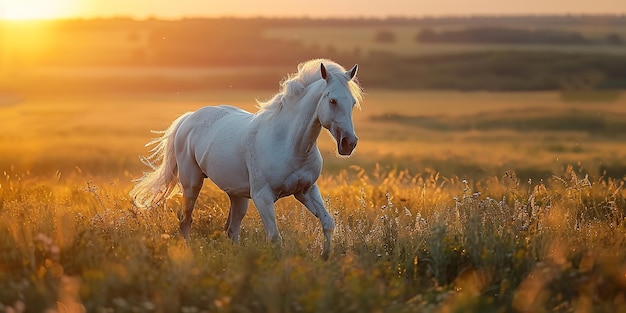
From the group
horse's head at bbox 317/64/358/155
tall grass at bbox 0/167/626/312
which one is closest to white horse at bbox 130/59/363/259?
horse's head at bbox 317/64/358/155

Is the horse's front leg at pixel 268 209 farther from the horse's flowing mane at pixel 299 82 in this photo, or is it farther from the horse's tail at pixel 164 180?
the horse's tail at pixel 164 180

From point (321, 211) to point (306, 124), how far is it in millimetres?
892

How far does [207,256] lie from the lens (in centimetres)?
804

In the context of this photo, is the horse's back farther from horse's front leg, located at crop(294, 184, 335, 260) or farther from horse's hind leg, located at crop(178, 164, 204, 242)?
horse's front leg, located at crop(294, 184, 335, 260)

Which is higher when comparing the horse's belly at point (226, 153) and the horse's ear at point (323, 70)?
the horse's ear at point (323, 70)

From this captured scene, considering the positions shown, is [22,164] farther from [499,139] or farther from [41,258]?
[499,139]

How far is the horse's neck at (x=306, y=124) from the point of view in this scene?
8.98 m

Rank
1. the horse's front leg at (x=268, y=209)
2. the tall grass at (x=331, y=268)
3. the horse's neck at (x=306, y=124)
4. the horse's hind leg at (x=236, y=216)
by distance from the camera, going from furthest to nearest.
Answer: the horse's hind leg at (x=236, y=216), the horse's front leg at (x=268, y=209), the horse's neck at (x=306, y=124), the tall grass at (x=331, y=268)

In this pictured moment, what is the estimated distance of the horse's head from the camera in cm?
835

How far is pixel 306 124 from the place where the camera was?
9047 mm

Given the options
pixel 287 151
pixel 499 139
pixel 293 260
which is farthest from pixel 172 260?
pixel 499 139

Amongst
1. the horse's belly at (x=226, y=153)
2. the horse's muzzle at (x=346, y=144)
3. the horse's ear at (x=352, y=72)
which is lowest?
the horse's belly at (x=226, y=153)

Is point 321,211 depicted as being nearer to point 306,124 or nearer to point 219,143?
point 306,124

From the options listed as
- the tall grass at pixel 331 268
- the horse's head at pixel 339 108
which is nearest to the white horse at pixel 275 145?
the horse's head at pixel 339 108
